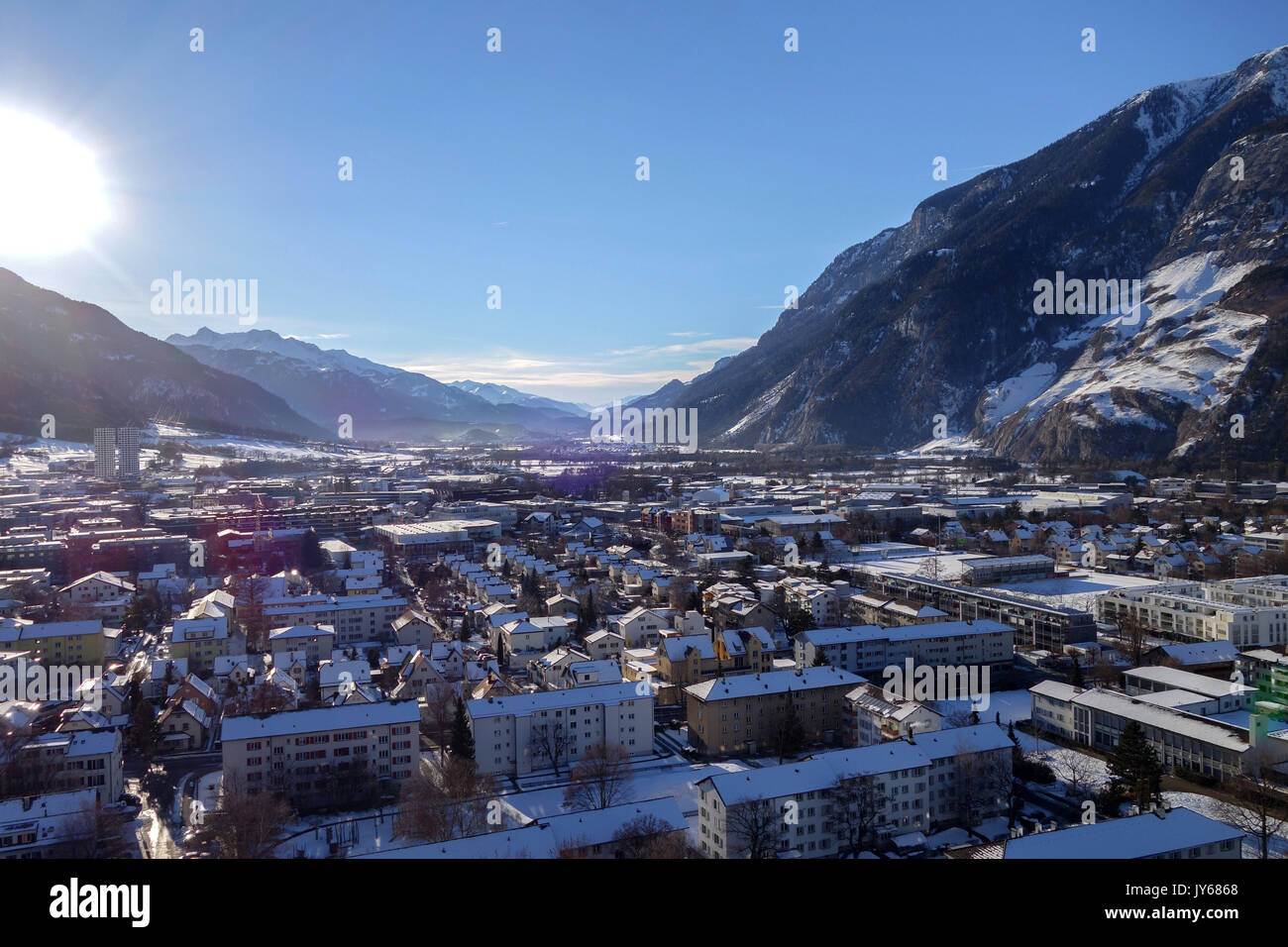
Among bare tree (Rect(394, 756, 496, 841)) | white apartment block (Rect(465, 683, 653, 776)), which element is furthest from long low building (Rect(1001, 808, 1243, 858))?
white apartment block (Rect(465, 683, 653, 776))

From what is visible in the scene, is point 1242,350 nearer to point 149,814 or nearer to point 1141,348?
point 1141,348

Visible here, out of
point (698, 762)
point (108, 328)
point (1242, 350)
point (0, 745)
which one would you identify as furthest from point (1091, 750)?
point (108, 328)

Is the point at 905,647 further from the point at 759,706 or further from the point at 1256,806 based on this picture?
the point at 1256,806
